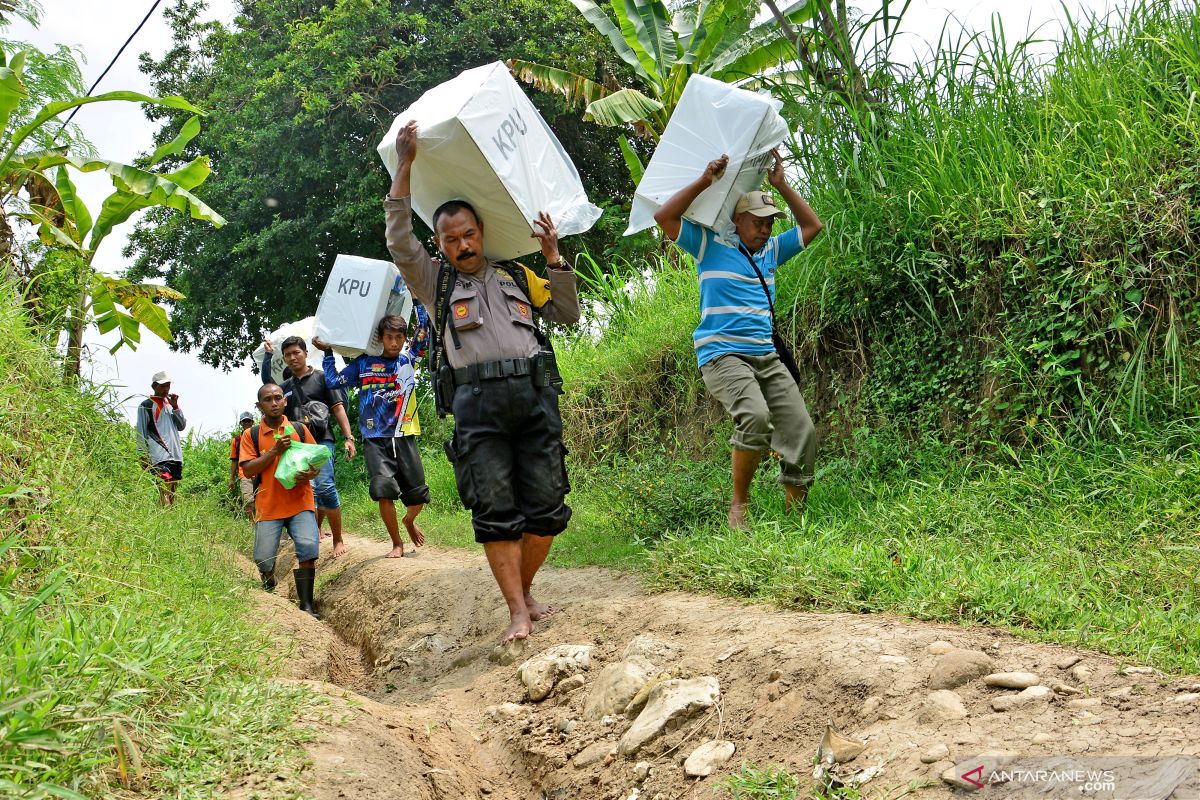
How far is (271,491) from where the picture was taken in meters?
6.89

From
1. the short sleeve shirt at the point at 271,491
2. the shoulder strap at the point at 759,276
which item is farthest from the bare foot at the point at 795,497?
the short sleeve shirt at the point at 271,491

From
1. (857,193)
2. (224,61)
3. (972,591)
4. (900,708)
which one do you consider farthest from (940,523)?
(224,61)

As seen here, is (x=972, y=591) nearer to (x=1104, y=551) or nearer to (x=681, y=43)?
(x=1104, y=551)

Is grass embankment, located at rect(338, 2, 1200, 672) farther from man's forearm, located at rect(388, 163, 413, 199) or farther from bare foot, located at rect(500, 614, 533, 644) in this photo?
man's forearm, located at rect(388, 163, 413, 199)

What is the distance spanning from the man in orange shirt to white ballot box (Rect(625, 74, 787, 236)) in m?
3.10

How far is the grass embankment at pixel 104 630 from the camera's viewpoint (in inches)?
95.0

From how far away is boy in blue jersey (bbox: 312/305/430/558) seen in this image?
24.7 feet

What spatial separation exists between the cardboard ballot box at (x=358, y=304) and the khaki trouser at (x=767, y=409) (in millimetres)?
3531

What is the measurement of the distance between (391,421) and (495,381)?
3.41m

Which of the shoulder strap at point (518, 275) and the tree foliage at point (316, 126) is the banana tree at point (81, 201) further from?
the tree foliage at point (316, 126)

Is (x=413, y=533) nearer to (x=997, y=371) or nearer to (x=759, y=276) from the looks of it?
(x=759, y=276)

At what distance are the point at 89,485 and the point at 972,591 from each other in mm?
3931

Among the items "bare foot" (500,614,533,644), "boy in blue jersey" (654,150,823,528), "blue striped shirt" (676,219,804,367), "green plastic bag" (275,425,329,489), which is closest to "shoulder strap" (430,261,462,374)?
"bare foot" (500,614,533,644)

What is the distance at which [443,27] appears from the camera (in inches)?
682
